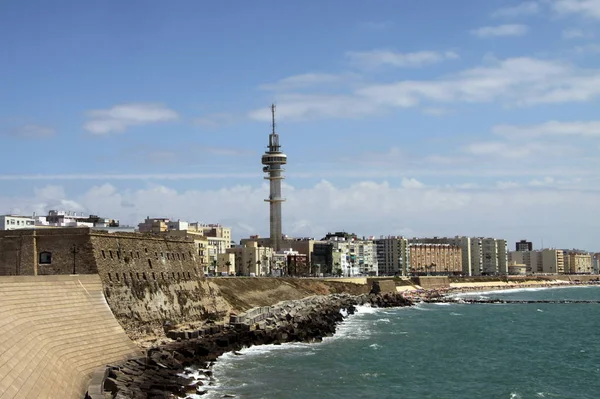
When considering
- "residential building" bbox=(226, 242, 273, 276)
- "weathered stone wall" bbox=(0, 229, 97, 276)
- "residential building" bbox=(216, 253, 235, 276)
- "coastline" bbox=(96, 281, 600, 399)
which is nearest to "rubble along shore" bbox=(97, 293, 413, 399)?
"coastline" bbox=(96, 281, 600, 399)

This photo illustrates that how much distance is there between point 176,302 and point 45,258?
40.9 ft

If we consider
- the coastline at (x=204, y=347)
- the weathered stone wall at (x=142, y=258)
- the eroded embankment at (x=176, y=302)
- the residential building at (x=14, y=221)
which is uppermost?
the residential building at (x=14, y=221)

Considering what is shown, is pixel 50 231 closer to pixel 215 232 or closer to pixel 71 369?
pixel 71 369

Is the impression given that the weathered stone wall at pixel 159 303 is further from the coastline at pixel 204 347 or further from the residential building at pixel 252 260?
the residential building at pixel 252 260

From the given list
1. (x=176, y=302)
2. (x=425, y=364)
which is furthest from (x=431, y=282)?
(x=425, y=364)

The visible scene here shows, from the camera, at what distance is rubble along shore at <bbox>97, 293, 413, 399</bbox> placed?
1463 inches

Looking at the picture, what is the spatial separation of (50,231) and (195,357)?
1407cm

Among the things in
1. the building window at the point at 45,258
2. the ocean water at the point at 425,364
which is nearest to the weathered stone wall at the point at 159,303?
the building window at the point at 45,258

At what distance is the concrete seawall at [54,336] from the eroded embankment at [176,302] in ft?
9.43

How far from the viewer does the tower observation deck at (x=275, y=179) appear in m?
176

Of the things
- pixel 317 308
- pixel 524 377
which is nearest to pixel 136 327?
pixel 524 377

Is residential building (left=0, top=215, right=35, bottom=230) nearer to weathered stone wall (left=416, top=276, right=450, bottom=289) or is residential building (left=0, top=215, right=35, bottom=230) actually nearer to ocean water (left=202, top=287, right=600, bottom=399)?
ocean water (left=202, top=287, right=600, bottom=399)

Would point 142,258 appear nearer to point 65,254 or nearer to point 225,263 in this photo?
point 65,254

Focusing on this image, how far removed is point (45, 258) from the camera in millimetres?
52188
